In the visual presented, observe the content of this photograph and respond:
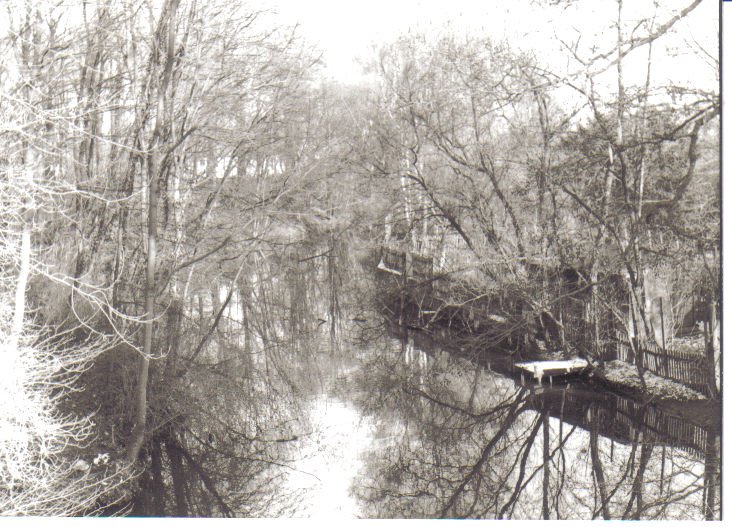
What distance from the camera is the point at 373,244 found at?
1023 centimetres

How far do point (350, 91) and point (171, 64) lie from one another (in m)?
2.43

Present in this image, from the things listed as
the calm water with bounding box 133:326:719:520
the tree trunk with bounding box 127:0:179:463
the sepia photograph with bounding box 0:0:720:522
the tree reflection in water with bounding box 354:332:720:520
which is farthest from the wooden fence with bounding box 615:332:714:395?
the tree trunk with bounding box 127:0:179:463

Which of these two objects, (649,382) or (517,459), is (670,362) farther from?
(517,459)

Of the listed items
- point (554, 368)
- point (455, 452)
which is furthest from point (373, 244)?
point (455, 452)

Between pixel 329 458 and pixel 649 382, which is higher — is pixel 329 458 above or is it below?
below

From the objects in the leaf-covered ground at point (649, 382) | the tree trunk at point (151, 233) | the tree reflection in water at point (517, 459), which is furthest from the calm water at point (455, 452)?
the tree trunk at point (151, 233)

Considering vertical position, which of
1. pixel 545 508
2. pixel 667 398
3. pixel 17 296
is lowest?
pixel 545 508

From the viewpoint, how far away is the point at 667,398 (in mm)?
6512

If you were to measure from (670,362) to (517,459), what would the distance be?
1.82m

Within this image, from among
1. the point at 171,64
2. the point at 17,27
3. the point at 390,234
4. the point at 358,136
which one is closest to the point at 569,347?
the point at 390,234

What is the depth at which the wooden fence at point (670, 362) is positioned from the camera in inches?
243

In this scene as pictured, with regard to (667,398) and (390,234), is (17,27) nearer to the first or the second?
(390,234)

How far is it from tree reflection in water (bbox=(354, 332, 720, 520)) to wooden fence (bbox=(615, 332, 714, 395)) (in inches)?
19.2

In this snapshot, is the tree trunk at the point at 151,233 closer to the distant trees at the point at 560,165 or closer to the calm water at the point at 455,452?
the calm water at the point at 455,452
